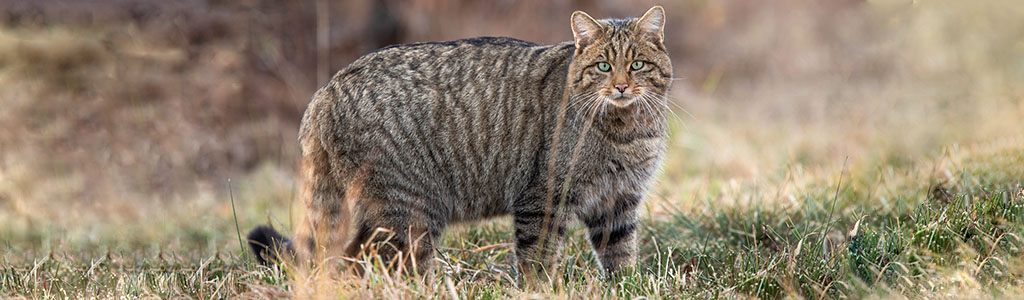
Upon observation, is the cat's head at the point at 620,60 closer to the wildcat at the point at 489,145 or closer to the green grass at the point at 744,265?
the wildcat at the point at 489,145

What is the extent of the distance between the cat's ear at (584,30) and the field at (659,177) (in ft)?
1.49

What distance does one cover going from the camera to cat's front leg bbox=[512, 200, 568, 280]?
3172mm

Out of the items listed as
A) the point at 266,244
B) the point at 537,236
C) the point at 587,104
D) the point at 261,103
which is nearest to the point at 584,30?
the point at 587,104

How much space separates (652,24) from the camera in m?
3.24

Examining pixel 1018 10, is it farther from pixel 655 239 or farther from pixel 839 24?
pixel 655 239

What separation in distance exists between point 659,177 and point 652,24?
886 millimetres

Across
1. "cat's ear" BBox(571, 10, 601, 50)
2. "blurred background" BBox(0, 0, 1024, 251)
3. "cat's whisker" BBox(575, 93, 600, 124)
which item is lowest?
"blurred background" BBox(0, 0, 1024, 251)

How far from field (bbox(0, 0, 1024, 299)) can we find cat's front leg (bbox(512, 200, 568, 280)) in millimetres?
Result: 93

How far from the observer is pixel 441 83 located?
3.37 metres

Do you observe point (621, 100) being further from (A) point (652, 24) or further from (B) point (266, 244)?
(B) point (266, 244)

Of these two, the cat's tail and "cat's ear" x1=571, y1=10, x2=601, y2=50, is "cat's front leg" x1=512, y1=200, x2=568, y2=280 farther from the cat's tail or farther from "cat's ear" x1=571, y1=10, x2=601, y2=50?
the cat's tail

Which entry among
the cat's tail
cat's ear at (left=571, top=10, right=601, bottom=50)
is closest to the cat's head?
cat's ear at (left=571, top=10, right=601, bottom=50)

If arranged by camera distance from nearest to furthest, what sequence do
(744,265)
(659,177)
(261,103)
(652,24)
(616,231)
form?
(744,265), (652,24), (616,231), (659,177), (261,103)

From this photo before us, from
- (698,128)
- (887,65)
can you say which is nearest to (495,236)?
(698,128)
